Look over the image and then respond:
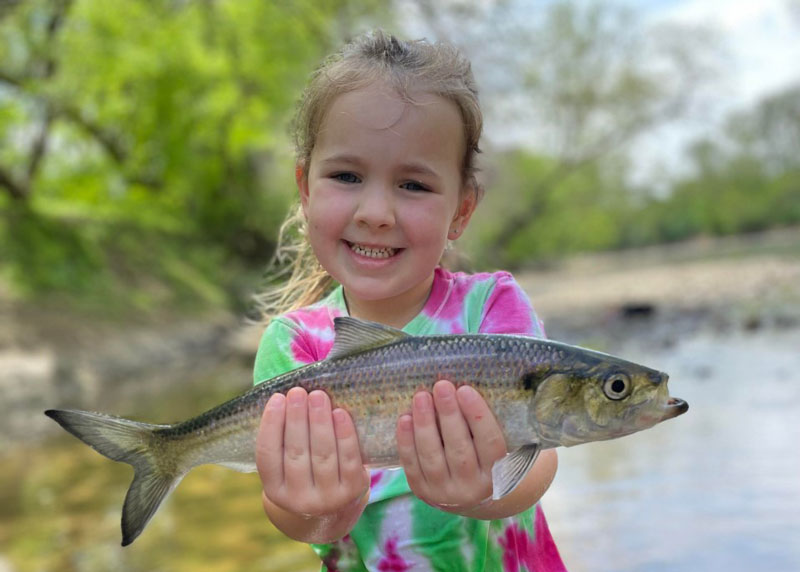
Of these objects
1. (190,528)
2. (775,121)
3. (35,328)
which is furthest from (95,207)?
(775,121)

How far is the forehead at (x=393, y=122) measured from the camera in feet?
7.93

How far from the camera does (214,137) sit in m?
25.3

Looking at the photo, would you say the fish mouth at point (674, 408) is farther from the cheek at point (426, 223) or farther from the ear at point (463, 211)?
the ear at point (463, 211)

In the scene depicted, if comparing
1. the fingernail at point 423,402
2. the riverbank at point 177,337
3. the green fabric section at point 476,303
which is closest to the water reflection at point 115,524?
the riverbank at point 177,337

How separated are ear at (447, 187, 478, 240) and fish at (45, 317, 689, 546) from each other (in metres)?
0.63

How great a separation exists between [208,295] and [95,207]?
6.21 m

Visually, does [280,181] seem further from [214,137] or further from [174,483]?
[174,483]

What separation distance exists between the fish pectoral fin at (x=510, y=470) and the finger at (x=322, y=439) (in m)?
0.44

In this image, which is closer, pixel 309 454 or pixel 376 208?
pixel 309 454

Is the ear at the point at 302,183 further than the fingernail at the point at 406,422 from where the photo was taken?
Yes

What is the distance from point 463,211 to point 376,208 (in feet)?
1.65

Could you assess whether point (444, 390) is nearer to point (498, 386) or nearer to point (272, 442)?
point (498, 386)

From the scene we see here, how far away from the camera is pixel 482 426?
2.15m

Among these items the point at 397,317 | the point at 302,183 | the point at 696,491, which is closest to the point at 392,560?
the point at 397,317
